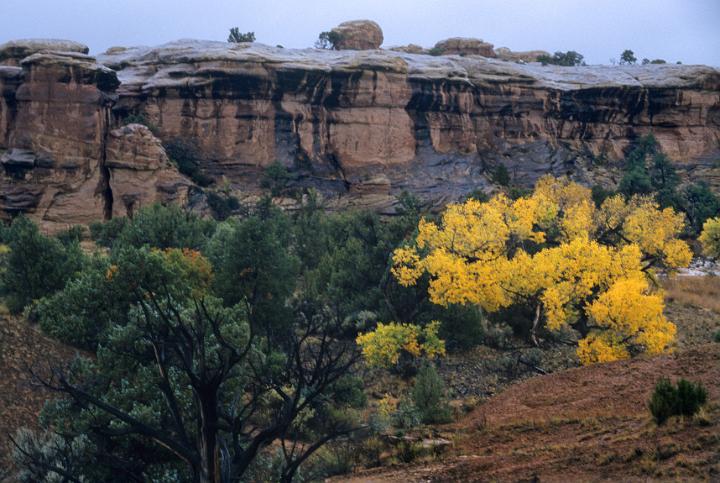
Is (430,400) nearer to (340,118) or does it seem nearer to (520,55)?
(340,118)

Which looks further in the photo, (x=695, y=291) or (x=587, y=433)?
(x=695, y=291)

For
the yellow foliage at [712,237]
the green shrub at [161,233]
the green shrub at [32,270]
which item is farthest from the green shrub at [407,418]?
the yellow foliage at [712,237]

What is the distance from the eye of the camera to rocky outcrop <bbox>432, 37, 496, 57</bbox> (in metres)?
87.9

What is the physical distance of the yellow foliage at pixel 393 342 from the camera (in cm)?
2136

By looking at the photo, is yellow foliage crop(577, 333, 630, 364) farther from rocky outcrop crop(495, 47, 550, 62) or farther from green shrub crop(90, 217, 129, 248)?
rocky outcrop crop(495, 47, 550, 62)

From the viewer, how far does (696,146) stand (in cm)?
6881

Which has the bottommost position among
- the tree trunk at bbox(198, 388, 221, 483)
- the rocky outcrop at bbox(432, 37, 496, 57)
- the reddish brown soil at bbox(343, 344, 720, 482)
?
the reddish brown soil at bbox(343, 344, 720, 482)

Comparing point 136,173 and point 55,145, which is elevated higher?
point 55,145

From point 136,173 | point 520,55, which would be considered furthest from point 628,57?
point 136,173

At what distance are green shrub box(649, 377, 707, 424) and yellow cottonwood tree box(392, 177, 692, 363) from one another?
21.5 feet

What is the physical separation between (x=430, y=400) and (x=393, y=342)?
152 inches

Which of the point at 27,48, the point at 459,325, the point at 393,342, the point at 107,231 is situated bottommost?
the point at 107,231

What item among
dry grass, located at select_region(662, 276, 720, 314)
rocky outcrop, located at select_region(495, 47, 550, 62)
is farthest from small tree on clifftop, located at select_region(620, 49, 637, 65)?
dry grass, located at select_region(662, 276, 720, 314)

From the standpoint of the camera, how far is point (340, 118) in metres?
62.1
